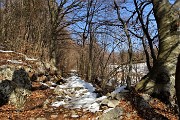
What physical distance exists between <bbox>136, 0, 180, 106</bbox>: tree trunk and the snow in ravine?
3.81ft

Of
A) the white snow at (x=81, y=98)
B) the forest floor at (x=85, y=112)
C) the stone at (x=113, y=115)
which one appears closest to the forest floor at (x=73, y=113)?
the forest floor at (x=85, y=112)

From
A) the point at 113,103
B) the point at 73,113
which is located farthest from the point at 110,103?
the point at 73,113

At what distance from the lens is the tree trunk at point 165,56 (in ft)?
29.6

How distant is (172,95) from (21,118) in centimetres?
488

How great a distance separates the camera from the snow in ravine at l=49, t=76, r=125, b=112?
30.5ft

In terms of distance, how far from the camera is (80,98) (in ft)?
34.7

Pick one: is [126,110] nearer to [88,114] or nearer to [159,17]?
[88,114]

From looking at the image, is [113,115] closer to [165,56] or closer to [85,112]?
[85,112]

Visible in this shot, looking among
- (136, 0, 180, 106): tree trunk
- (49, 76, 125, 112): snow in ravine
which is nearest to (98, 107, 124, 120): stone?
(49, 76, 125, 112): snow in ravine

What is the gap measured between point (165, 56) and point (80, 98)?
3537 mm

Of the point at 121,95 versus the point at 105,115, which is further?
the point at 121,95

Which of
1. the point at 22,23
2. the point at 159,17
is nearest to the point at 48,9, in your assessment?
the point at 22,23

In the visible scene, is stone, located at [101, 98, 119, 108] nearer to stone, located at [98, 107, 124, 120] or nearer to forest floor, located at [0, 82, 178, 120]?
forest floor, located at [0, 82, 178, 120]

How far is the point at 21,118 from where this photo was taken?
8680 mm
